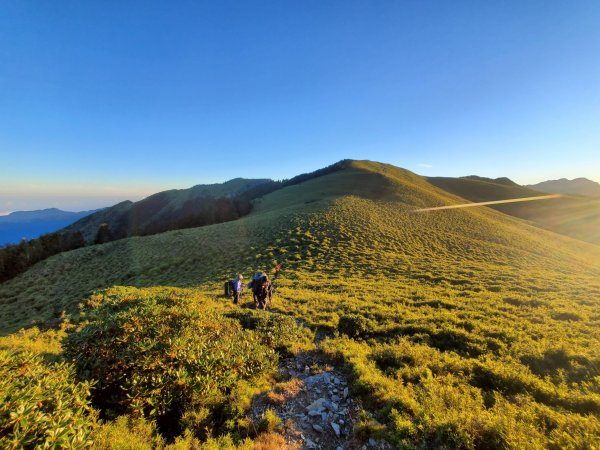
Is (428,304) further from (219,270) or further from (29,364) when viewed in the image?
(219,270)

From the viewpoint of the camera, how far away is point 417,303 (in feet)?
50.1

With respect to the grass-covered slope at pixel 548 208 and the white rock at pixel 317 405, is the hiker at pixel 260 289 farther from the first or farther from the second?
the grass-covered slope at pixel 548 208

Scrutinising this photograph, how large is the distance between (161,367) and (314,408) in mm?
3755

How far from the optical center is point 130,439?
4.47m

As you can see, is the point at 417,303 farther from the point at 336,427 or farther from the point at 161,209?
the point at 161,209

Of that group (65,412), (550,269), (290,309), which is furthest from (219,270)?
(550,269)

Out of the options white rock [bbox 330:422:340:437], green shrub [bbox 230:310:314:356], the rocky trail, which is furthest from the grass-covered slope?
white rock [bbox 330:422:340:437]

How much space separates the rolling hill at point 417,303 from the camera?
5.89m

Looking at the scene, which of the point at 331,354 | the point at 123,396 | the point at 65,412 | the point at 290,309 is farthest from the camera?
the point at 290,309

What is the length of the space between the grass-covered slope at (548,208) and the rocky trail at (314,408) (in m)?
85.3

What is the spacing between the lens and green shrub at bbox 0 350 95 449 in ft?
10.3

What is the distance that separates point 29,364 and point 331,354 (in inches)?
302

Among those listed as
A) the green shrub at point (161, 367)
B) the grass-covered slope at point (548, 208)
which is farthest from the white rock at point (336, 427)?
the grass-covered slope at point (548, 208)

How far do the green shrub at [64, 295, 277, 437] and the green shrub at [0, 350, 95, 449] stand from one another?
1037 mm
